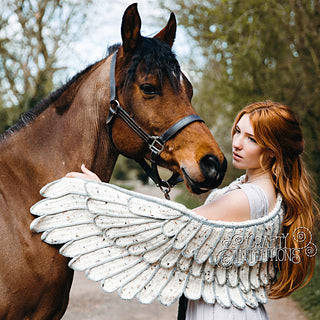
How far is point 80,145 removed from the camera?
74.8 inches

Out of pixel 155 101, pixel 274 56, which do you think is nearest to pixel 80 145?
pixel 155 101

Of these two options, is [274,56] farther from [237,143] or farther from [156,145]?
[156,145]

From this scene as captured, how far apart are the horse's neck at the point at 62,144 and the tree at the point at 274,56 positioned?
399 cm

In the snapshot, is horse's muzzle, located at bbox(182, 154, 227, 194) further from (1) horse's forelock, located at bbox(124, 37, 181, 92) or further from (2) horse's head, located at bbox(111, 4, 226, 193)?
(1) horse's forelock, located at bbox(124, 37, 181, 92)

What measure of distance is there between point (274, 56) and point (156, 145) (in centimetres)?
526

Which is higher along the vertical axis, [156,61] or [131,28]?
[131,28]

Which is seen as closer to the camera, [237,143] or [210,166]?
[210,166]

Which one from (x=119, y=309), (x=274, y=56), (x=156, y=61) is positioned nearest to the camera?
(x=156, y=61)

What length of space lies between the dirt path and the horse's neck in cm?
370

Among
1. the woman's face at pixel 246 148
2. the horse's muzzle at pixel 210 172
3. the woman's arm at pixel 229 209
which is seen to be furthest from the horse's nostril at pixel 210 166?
the woman's face at pixel 246 148

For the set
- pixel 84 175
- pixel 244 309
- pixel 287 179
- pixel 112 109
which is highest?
pixel 112 109

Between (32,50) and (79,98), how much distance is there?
31.6 feet

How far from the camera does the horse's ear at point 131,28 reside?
1.79 meters

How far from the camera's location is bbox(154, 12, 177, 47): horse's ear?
2.13 metres
